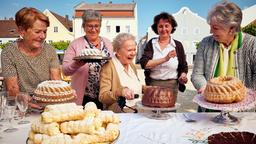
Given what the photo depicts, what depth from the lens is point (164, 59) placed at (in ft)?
9.96

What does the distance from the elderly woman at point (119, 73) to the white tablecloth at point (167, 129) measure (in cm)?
42

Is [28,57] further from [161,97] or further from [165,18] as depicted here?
[165,18]

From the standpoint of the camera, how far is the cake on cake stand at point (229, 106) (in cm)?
173

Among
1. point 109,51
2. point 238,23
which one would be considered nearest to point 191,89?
point 109,51

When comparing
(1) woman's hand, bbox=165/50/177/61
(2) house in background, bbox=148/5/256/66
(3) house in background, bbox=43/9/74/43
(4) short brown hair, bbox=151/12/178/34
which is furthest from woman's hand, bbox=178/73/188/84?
(3) house in background, bbox=43/9/74/43

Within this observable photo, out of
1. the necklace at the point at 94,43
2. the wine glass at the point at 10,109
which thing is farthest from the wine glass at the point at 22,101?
the necklace at the point at 94,43

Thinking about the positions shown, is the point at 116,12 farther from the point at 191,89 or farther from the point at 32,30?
the point at 32,30

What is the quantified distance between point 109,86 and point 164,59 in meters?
0.79

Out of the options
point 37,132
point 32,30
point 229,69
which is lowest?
point 37,132

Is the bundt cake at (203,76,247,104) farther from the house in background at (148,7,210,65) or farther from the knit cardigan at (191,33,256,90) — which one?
the house in background at (148,7,210,65)

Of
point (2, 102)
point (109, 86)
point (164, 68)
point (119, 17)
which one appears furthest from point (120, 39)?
point (119, 17)

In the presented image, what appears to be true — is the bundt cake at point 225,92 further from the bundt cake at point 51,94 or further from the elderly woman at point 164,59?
the elderly woman at point 164,59

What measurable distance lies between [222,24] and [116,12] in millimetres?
27425

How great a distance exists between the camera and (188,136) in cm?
165
